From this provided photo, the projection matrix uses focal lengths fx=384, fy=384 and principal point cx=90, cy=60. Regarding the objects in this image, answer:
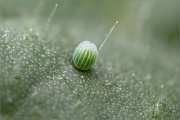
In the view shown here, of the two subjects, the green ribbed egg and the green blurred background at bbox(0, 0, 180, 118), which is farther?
the green blurred background at bbox(0, 0, 180, 118)

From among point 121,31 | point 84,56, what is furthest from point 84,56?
point 121,31

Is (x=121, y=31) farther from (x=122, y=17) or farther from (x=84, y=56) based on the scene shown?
(x=84, y=56)

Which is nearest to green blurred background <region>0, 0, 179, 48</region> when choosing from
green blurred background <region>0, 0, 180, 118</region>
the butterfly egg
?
green blurred background <region>0, 0, 180, 118</region>

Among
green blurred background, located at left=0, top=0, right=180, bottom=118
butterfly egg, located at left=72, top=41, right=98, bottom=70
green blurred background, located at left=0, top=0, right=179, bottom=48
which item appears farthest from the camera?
green blurred background, located at left=0, top=0, right=179, bottom=48

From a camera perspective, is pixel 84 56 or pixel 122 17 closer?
pixel 84 56

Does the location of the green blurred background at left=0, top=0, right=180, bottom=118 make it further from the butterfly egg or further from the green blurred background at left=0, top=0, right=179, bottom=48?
the butterfly egg

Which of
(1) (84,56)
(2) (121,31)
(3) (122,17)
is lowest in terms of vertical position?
(2) (121,31)

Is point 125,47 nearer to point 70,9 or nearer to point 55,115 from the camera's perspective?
point 70,9

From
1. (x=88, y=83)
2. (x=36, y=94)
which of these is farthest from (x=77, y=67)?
(x=36, y=94)

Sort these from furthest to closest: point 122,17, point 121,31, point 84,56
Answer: point 122,17
point 121,31
point 84,56
